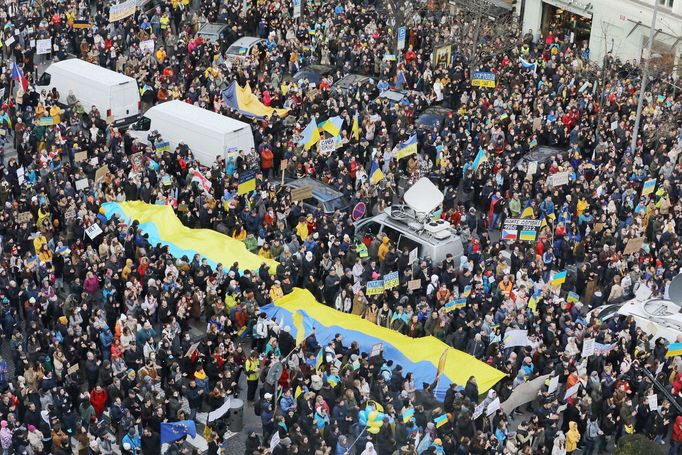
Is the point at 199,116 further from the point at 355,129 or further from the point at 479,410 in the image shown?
the point at 479,410

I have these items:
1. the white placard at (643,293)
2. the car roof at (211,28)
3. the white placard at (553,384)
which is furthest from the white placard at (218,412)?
the car roof at (211,28)

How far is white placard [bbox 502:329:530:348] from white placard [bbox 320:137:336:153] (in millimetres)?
11297

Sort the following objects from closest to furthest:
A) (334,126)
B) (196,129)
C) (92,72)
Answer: (196,129)
(334,126)
(92,72)

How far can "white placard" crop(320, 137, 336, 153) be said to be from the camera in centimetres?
3575

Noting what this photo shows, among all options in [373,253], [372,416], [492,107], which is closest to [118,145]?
[373,253]

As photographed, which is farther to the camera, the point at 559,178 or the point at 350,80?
the point at 350,80

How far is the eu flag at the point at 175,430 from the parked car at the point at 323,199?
34.4ft

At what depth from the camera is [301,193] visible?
3234 cm

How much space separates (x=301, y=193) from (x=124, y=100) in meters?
8.97

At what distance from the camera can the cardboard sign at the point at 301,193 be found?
3225 centimetres

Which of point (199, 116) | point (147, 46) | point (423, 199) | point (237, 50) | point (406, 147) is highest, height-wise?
point (423, 199)

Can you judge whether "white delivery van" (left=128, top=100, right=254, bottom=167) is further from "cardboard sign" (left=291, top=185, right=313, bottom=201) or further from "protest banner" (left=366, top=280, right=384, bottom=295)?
"protest banner" (left=366, top=280, right=384, bottom=295)

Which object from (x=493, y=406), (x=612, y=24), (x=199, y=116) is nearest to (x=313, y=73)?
A: (x=199, y=116)

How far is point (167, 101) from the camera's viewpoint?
38188mm
